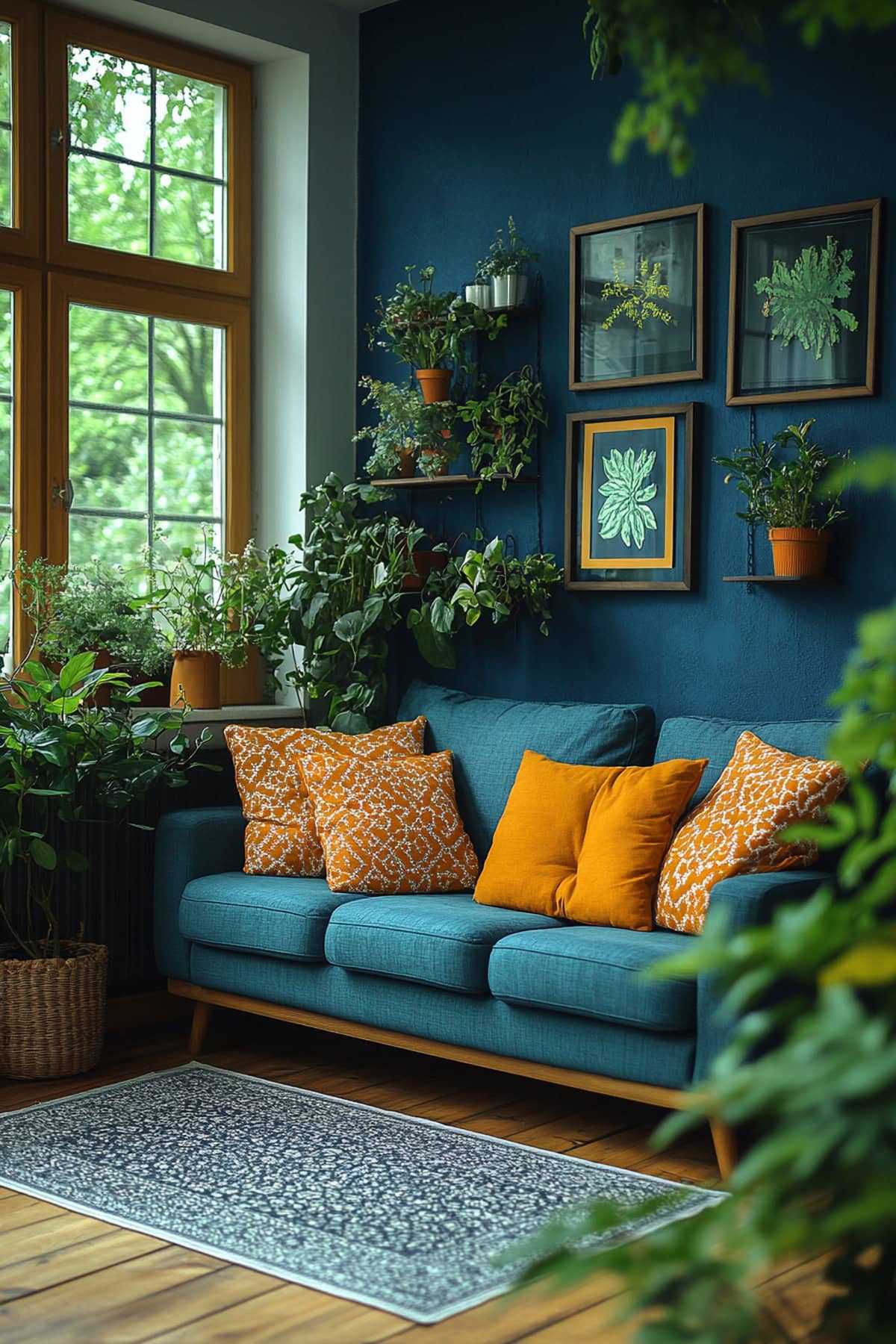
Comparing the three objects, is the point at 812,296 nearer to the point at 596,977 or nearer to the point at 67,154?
the point at 596,977

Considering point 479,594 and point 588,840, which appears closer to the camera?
point 588,840

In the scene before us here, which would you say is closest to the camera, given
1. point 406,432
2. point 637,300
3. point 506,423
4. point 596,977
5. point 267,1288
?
point 267,1288

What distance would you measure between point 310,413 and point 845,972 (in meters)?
4.28

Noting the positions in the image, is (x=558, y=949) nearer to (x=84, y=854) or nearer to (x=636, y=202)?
(x=84, y=854)

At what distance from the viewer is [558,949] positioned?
3258 millimetres

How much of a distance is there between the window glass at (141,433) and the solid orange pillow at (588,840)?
5.37ft

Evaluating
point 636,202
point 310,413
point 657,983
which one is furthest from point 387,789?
point 636,202

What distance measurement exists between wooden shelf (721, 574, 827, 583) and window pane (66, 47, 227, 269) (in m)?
2.17

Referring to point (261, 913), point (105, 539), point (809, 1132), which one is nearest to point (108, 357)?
point (105, 539)

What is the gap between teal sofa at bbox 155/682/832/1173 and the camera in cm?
311

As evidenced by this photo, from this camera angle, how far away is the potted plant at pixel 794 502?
147 inches

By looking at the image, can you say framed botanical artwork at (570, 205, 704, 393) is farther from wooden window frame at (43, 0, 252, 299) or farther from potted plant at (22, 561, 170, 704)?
potted plant at (22, 561, 170, 704)

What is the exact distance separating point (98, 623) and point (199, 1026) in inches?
48.1

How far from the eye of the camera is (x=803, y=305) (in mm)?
3826
